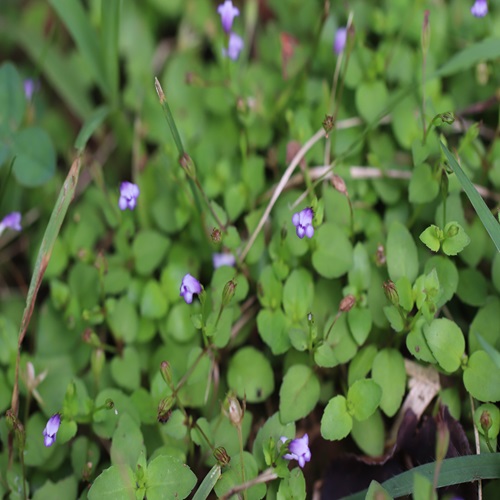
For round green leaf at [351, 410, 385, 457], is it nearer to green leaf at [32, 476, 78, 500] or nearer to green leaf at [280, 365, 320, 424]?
green leaf at [280, 365, 320, 424]

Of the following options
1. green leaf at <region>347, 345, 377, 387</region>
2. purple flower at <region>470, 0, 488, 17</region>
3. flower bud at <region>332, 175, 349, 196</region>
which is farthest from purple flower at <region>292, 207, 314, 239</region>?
purple flower at <region>470, 0, 488, 17</region>

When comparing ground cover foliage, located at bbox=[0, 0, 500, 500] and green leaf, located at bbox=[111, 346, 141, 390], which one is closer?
ground cover foliage, located at bbox=[0, 0, 500, 500]

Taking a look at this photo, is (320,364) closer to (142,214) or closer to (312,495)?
(312,495)

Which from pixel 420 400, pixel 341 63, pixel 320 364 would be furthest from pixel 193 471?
pixel 341 63

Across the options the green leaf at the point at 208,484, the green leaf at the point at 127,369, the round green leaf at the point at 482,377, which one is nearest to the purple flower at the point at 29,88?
the green leaf at the point at 127,369

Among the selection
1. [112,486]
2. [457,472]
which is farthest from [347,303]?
[112,486]
